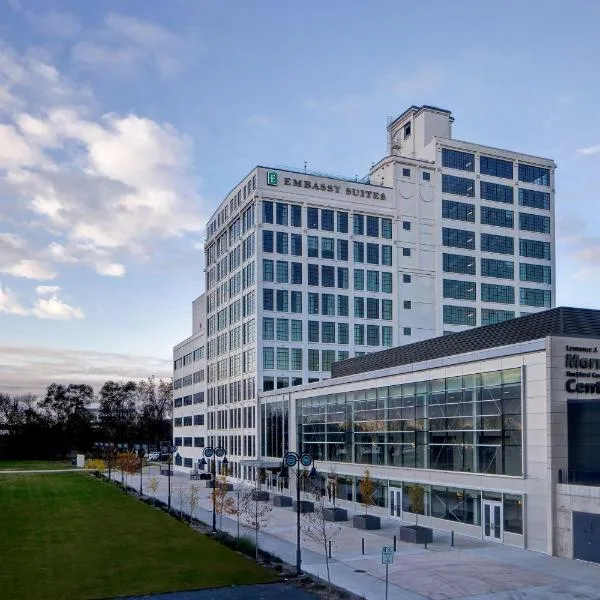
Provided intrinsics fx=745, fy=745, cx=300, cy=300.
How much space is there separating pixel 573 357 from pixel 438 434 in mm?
12454

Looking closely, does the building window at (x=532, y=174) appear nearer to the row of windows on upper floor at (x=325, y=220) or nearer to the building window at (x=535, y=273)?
the building window at (x=535, y=273)

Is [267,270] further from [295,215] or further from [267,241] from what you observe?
[295,215]

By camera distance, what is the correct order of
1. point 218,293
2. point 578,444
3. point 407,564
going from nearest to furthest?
point 407,564
point 578,444
point 218,293

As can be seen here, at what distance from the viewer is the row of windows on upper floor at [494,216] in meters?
99.9

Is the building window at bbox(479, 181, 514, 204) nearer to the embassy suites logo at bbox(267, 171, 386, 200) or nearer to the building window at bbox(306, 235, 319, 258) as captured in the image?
the embassy suites logo at bbox(267, 171, 386, 200)

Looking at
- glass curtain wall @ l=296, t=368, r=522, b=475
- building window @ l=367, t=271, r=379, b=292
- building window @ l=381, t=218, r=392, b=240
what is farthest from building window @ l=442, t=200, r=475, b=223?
glass curtain wall @ l=296, t=368, r=522, b=475

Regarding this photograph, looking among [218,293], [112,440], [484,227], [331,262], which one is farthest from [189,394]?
[112,440]

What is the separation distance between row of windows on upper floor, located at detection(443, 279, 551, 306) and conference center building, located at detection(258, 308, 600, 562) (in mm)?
37635

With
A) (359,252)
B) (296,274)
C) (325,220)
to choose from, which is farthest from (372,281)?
(296,274)

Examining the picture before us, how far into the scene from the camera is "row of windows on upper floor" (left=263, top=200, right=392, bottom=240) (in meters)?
92.4

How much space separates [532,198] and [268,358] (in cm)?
4371

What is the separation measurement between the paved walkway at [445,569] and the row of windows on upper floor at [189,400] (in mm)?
68835

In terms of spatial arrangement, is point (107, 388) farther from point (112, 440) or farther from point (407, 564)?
Answer: point (407, 564)

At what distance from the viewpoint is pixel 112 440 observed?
185 m
